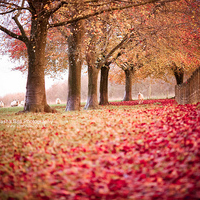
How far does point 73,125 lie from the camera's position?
8.67m

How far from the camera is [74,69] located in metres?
16.5

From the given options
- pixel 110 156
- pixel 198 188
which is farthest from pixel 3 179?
pixel 198 188

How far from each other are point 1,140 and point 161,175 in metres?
5.46

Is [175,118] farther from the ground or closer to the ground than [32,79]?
closer to the ground

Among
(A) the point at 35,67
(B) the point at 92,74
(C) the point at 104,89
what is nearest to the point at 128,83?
(C) the point at 104,89

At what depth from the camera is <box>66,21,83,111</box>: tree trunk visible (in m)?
16.4

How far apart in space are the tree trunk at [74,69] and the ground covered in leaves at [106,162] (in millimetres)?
8408

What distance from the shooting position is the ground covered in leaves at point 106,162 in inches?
152

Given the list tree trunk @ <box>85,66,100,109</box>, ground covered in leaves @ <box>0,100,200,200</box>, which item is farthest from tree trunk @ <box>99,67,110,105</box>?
ground covered in leaves @ <box>0,100,200,200</box>

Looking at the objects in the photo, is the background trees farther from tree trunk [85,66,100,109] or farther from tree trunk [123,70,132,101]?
tree trunk [123,70,132,101]

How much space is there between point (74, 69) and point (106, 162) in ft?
39.8

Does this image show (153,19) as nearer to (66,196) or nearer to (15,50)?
(15,50)

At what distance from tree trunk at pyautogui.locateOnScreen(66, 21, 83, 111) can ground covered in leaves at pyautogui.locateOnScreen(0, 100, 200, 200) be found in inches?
331

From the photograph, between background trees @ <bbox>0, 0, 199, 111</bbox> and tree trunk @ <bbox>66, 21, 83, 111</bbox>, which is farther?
tree trunk @ <bbox>66, 21, 83, 111</bbox>
